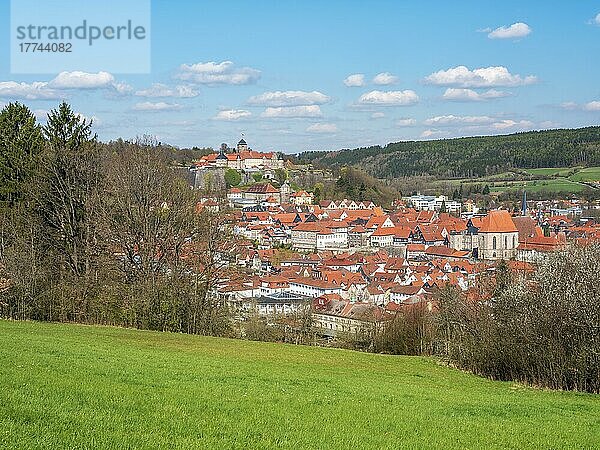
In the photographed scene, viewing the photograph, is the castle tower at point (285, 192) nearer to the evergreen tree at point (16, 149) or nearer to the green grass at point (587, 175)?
the green grass at point (587, 175)

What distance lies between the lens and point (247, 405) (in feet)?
→ 31.9

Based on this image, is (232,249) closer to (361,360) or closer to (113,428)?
(361,360)

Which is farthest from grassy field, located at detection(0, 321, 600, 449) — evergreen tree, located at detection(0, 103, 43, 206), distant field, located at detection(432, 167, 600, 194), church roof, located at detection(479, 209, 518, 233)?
distant field, located at detection(432, 167, 600, 194)

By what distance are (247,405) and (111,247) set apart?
18495mm

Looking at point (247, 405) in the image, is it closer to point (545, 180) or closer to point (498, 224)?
point (498, 224)

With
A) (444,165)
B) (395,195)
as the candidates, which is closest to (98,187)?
(395,195)

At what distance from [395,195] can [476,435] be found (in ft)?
459

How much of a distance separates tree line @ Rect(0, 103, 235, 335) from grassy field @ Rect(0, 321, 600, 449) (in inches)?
323

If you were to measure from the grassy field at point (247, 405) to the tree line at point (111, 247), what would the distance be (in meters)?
8.21

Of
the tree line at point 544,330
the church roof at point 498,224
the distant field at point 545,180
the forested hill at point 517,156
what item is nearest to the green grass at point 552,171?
the distant field at point 545,180

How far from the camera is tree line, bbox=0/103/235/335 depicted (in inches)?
1008

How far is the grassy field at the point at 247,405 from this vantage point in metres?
7.53

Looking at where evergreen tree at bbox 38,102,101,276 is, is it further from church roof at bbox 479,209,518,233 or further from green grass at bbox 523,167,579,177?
green grass at bbox 523,167,579,177

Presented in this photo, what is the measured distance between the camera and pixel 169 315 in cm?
2584
